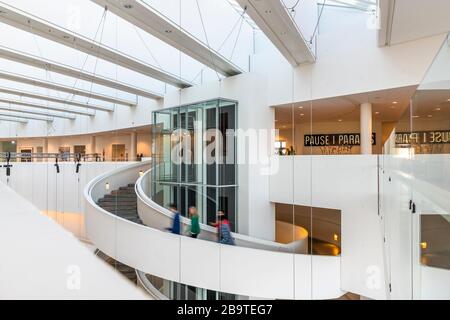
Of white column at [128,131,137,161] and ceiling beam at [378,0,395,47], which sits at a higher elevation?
ceiling beam at [378,0,395,47]

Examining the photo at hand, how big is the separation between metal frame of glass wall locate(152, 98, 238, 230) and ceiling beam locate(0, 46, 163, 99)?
1.07 meters

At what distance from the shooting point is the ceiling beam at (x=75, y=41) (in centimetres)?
457

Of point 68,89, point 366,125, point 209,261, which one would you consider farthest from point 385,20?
point 68,89

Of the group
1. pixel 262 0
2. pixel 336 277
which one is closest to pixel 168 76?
pixel 262 0

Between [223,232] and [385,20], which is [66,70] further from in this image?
[385,20]

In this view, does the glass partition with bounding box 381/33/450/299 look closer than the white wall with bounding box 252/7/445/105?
Yes

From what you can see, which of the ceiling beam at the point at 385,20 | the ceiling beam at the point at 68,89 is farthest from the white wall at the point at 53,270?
the ceiling beam at the point at 68,89

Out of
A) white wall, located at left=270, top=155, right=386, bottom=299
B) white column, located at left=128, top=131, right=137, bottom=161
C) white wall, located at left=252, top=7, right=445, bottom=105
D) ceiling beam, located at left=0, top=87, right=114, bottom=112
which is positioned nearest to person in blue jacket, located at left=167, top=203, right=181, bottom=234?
white column, located at left=128, top=131, right=137, bottom=161

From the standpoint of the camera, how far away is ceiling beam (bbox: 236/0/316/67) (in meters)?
4.42

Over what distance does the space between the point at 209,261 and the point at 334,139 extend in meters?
7.44

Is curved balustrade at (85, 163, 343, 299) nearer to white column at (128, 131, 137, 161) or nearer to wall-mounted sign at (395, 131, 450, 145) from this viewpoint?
white column at (128, 131, 137, 161)

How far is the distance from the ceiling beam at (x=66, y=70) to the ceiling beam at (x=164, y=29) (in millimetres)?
1759

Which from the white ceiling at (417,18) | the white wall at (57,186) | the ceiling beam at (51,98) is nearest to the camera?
the white ceiling at (417,18)

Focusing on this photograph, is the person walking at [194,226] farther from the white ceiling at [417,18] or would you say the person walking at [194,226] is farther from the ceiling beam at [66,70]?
the white ceiling at [417,18]
